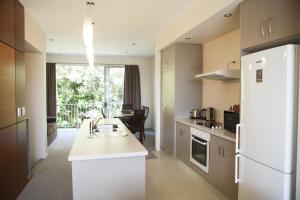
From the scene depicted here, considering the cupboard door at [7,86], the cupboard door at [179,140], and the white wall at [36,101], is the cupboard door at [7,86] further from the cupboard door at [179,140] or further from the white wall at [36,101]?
the cupboard door at [179,140]

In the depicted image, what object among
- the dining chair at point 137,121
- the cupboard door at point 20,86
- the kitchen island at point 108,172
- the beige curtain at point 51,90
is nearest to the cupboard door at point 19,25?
the cupboard door at point 20,86

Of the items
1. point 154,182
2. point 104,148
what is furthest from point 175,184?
point 104,148

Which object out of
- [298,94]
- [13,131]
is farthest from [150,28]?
[298,94]

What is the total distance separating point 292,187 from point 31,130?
4.58 meters

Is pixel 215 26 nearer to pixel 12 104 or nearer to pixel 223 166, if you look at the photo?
pixel 223 166

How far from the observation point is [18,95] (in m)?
3.03

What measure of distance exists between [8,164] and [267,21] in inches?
130

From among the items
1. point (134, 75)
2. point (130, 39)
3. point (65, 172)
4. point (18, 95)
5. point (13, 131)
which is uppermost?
point (130, 39)

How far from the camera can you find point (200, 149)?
3.49 metres

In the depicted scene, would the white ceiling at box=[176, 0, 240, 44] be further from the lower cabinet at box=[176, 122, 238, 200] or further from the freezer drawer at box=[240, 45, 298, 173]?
the lower cabinet at box=[176, 122, 238, 200]

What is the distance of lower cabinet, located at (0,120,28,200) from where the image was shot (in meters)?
2.49

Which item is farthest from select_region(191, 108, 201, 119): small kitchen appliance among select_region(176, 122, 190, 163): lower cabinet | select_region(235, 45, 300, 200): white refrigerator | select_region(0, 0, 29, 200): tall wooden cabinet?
select_region(0, 0, 29, 200): tall wooden cabinet

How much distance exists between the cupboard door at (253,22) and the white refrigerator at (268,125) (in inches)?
10.0

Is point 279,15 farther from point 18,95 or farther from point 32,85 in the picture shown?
point 32,85
